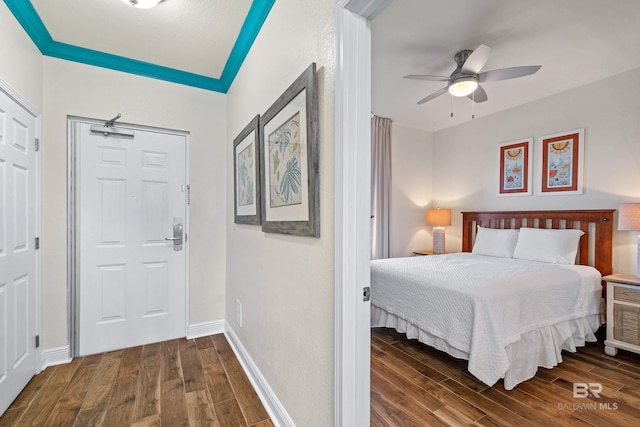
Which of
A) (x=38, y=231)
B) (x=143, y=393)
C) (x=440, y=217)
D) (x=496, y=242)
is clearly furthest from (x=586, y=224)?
(x=38, y=231)

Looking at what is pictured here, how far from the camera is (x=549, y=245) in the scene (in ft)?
10.4

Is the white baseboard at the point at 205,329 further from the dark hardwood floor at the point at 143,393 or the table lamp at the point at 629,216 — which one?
the table lamp at the point at 629,216

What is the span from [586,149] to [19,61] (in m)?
5.04

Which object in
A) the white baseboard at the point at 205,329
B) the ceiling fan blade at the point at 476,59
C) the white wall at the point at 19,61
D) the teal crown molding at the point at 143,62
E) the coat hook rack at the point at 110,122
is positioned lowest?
the white baseboard at the point at 205,329

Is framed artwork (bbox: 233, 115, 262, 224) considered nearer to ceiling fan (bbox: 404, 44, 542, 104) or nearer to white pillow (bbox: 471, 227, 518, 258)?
ceiling fan (bbox: 404, 44, 542, 104)

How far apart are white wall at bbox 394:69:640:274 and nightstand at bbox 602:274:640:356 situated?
0.58m

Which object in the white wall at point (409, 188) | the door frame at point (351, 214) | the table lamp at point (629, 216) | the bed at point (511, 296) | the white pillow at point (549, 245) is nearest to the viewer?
the door frame at point (351, 214)

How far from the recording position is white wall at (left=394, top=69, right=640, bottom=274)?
9.44 feet

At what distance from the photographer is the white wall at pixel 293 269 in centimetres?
124

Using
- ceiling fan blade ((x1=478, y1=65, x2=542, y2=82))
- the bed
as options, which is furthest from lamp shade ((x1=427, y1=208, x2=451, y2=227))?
ceiling fan blade ((x1=478, y1=65, x2=542, y2=82))

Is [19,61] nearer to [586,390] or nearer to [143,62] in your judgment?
[143,62]

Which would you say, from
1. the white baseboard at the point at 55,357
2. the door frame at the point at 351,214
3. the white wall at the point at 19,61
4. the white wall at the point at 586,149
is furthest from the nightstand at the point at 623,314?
the white wall at the point at 19,61

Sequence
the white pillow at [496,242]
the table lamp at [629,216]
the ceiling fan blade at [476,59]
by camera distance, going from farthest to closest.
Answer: the white pillow at [496,242] → the table lamp at [629,216] → the ceiling fan blade at [476,59]

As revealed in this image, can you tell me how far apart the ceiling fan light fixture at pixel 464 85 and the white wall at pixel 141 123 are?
7.29 feet
